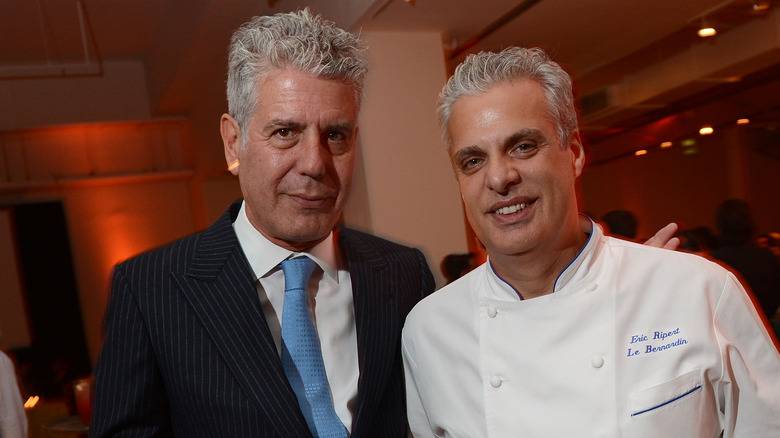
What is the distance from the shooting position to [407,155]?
15.3 ft

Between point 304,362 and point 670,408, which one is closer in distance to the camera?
point 670,408

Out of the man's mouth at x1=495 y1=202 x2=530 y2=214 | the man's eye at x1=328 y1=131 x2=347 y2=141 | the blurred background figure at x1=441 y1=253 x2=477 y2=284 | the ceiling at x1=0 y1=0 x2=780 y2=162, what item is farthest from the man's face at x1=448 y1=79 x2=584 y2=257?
the blurred background figure at x1=441 y1=253 x2=477 y2=284

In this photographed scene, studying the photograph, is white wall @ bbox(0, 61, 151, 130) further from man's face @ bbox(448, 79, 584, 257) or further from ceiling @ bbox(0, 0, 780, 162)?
man's face @ bbox(448, 79, 584, 257)

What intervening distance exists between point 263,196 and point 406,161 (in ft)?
10.6

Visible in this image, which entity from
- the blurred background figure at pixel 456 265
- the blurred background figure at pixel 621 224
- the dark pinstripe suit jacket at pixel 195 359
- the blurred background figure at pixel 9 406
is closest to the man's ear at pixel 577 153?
the dark pinstripe suit jacket at pixel 195 359

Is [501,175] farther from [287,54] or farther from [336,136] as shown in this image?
[287,54]

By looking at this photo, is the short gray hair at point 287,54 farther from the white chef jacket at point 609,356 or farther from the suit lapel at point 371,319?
the white chef jacket at point 609,356

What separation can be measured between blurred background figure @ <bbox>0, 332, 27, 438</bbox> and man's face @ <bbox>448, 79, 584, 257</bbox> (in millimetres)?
2903

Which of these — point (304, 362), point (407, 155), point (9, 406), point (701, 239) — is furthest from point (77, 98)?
point (304, 362)

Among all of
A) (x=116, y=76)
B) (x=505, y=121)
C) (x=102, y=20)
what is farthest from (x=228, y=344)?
(x=116, y=76)

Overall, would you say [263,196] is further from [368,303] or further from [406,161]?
[406,161]

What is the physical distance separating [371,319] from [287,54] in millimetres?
550

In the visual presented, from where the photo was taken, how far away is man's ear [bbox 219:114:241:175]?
4.98 feet

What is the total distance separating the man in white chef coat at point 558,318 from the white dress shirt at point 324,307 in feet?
0.54
